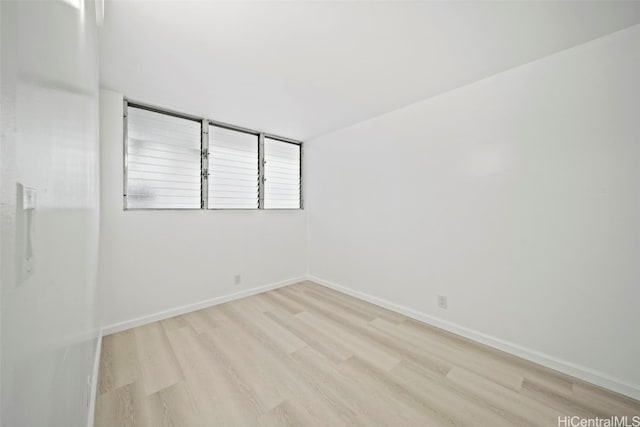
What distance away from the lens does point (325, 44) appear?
1.78m

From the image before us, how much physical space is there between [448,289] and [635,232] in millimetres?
1349

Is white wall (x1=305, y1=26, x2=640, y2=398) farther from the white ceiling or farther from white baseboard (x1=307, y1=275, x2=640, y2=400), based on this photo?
the white ceiling

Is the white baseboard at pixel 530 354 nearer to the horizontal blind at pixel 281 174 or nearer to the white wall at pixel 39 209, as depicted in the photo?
the horizontal blind at pixel 281 174

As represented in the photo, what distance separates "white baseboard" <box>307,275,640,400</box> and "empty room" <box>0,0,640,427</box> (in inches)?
0.6

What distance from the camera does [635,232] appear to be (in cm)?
164

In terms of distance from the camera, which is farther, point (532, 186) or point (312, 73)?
point (312, 73)

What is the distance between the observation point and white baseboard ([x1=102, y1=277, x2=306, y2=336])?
2443mm

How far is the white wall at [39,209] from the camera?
281mm

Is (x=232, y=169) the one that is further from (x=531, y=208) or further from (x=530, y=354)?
(x=530, y=354)

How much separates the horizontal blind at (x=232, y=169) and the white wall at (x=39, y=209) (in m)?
2.58

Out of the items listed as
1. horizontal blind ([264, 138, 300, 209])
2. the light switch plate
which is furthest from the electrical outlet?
the light switch plate

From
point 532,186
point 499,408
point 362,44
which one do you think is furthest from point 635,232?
point 362,44

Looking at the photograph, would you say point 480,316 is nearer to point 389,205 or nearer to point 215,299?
point 389,205

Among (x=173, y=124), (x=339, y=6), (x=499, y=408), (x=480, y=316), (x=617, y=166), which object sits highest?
(x=339, y=6)
